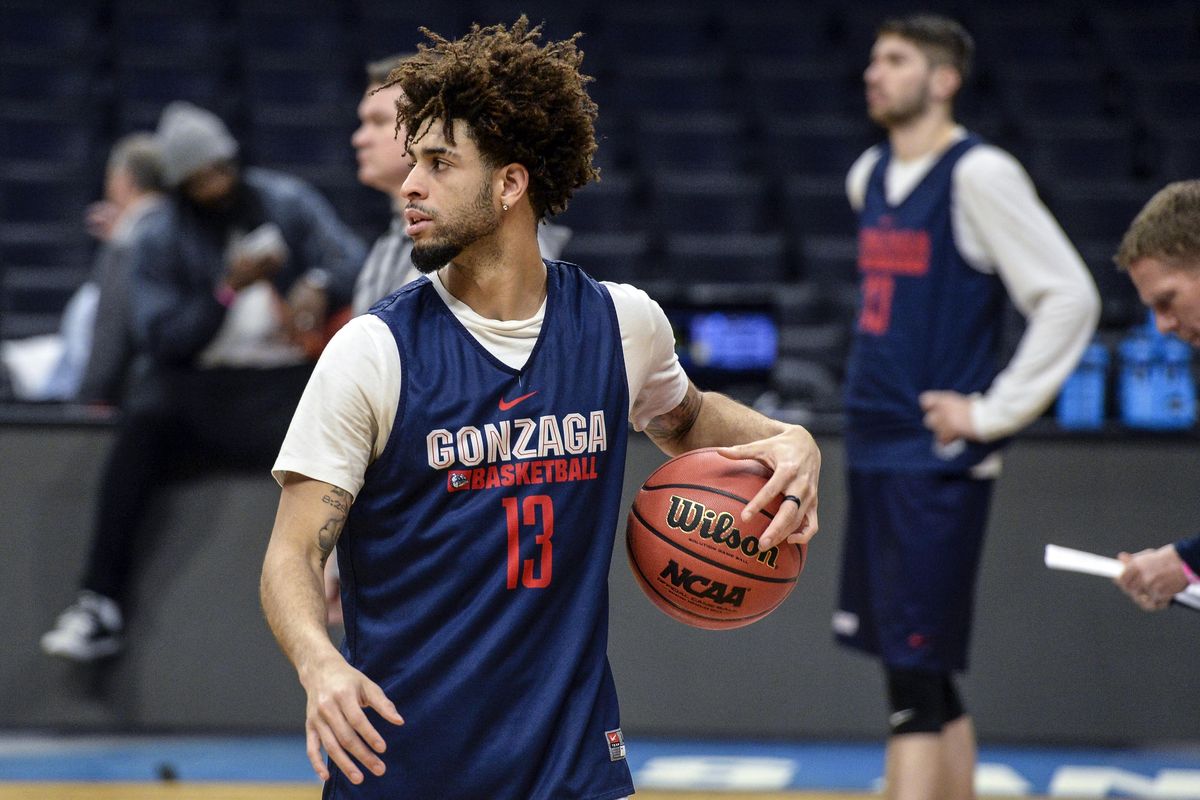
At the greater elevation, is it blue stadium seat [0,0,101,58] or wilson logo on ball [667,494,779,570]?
blue stadium seat [0,0,101,58]

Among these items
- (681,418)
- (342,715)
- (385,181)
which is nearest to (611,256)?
(385,181)

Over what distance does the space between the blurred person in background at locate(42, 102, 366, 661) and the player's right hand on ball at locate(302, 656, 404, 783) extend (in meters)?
3.08

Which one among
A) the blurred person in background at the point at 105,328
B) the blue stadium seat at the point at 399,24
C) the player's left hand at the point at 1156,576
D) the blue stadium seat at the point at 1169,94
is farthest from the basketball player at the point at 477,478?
the blue stadium seat at the point at 1169,94

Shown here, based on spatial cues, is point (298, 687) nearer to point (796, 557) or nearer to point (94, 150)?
point (796, 557)

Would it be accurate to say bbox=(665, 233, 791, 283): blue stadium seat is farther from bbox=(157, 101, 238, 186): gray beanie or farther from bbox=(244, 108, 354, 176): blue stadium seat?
bbox=(157, 101, 238, 186): gray beanie

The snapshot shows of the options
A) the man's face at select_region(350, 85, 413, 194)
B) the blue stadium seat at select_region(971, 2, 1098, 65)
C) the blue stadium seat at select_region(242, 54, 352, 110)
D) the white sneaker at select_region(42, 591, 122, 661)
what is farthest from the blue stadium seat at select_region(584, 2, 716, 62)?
the man's face at select_region(350, 85, 413, 194)

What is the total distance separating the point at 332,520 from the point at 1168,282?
1.75 metres

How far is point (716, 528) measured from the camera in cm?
262

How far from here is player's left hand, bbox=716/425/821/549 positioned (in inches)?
99.0

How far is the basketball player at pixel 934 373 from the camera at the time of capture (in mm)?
4145

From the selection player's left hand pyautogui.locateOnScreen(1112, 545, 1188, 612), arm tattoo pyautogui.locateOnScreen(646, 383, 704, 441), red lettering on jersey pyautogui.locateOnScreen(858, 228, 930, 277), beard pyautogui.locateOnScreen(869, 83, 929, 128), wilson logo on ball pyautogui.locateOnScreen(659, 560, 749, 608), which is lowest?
player's left hand pyautogui.locateOnScreen(1112, 545, 1188, 612)

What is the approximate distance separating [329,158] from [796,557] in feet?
22.0

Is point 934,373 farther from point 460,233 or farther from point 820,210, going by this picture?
point 820,210

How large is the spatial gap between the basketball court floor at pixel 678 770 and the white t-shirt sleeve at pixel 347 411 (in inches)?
106
